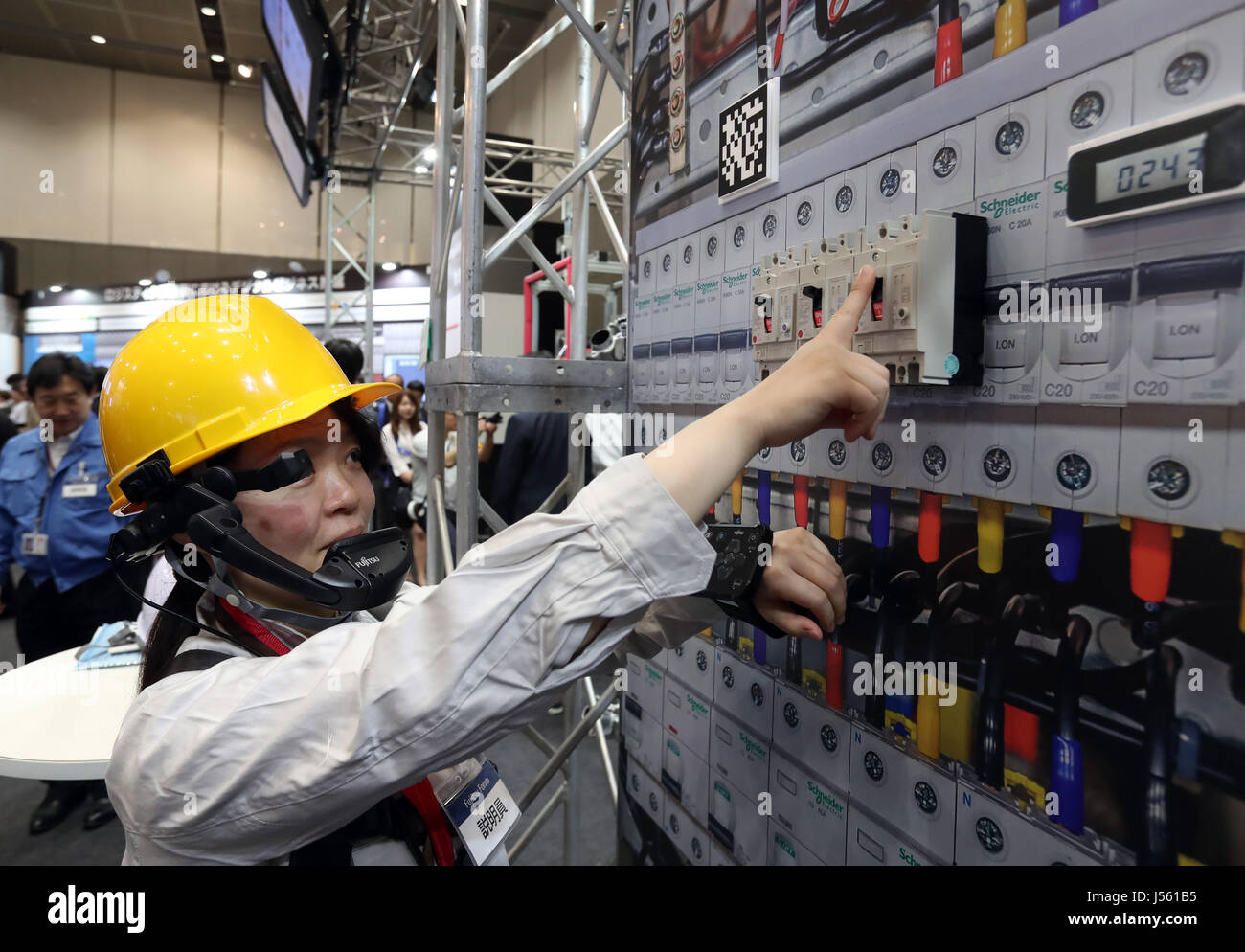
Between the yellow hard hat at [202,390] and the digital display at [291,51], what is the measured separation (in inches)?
157

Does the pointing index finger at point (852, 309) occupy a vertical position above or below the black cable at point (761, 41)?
below

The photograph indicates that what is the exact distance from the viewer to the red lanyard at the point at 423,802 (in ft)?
3.73

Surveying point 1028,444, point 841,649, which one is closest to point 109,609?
point 841,649

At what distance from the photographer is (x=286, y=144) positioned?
602cm

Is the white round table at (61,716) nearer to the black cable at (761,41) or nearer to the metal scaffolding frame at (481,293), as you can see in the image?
the metal scaffolding frame at (481,293)

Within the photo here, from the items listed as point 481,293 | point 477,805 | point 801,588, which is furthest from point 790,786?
point 481,293

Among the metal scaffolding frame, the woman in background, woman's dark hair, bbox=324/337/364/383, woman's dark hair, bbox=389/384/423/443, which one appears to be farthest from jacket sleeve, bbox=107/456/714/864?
woman's dark hair, bbox=389/384/423/443

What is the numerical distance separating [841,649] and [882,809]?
0.91ft

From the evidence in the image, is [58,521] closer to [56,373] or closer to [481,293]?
[56,373]

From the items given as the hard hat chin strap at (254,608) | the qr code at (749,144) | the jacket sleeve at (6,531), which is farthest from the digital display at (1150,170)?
the jacket sleeve at (6,531)

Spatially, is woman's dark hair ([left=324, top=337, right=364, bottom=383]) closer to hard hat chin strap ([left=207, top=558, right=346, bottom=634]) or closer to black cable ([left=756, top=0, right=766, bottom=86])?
black cable ([left=756, top=0, right=766, bottom=86])

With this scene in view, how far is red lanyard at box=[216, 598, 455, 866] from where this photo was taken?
1.14 m

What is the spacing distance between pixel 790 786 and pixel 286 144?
624 cm

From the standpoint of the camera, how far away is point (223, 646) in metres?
1.09
